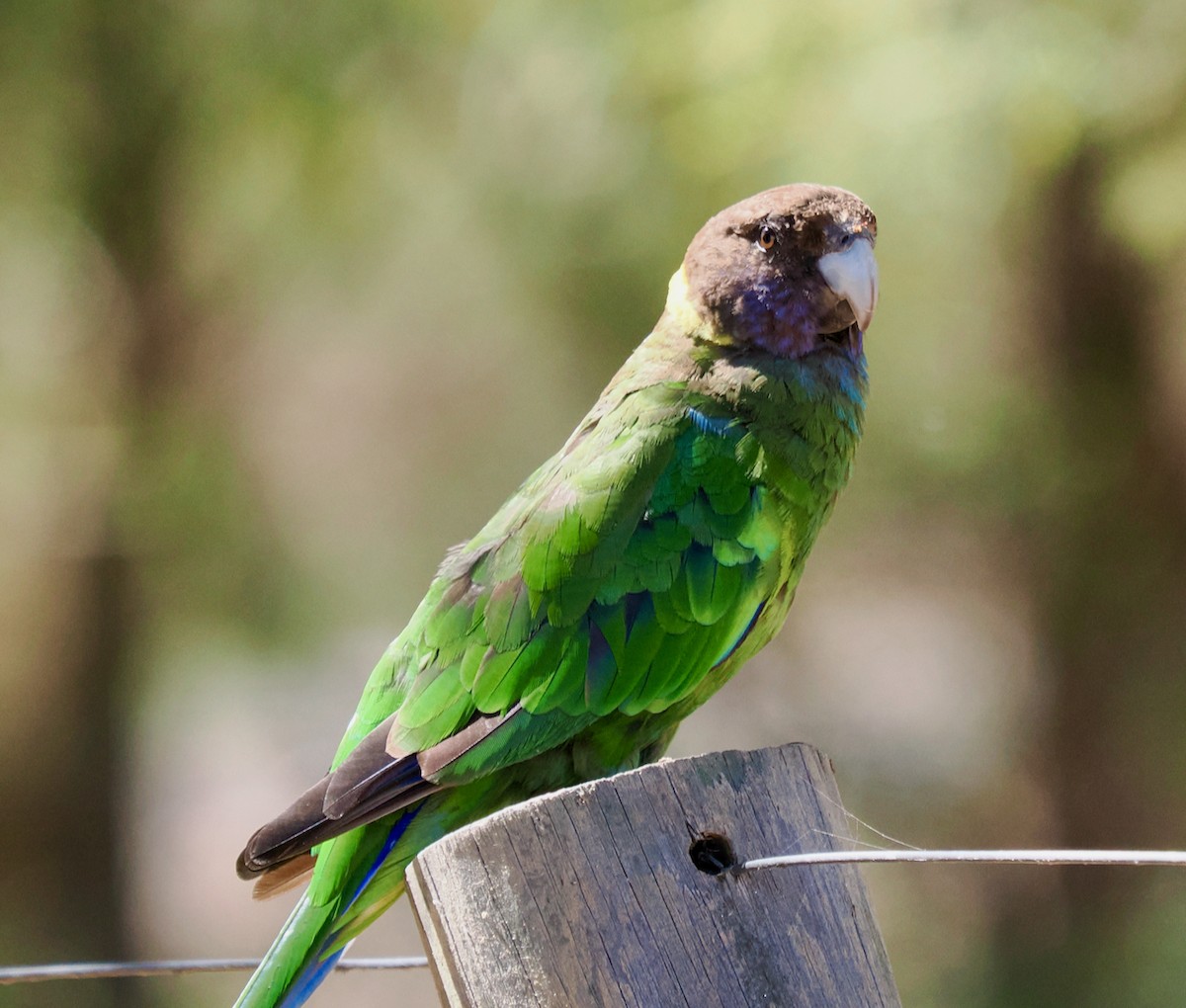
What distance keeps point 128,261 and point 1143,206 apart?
4110 mm

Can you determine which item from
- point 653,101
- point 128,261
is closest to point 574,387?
point 653,101

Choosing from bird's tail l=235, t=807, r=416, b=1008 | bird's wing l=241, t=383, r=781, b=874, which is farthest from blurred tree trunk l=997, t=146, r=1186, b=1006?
bird's tail l=235, t=807, r=416, b=1008

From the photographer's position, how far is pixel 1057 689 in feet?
16.2

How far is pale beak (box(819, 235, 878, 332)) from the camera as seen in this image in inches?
102

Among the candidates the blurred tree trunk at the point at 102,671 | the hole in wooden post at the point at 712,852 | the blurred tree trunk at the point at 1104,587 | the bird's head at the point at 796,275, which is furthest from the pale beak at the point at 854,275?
the blurred tree trunk at the point at 102,671

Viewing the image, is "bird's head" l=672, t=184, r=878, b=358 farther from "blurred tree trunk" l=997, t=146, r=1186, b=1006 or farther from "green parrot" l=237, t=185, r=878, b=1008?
"blurred tree trunk" l=997, t=146, r=1186, b=1006

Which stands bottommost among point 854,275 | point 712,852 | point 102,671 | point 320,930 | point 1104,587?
point 1104,587

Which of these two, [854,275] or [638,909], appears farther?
[854,275]

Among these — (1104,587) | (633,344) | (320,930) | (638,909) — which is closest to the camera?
(638,909)

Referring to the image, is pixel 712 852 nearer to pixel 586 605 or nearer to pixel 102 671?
pixel 586 605

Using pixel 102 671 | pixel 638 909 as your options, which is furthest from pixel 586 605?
pixel 102 671

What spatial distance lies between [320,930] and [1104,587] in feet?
12.0

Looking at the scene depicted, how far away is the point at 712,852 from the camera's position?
1.45 meters

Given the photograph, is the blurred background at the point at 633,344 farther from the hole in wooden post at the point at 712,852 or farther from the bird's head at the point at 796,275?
the hole in wooden post at the point at 712,852
